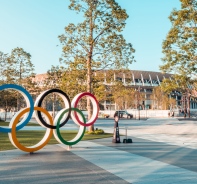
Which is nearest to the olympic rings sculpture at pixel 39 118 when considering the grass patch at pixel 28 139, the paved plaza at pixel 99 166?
the paved plaza at pixel 99 166

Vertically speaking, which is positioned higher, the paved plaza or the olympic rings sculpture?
the olympic rings sculpture

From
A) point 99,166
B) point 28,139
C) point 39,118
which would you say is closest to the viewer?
point 99,166

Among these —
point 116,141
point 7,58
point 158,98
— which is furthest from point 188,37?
point 158,98

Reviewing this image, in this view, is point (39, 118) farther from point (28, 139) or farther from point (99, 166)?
point (28, 139)

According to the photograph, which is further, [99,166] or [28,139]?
[28,139]

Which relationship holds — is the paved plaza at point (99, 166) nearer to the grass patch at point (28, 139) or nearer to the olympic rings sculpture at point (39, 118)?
the olympic rings sculpture at point (39, 118)

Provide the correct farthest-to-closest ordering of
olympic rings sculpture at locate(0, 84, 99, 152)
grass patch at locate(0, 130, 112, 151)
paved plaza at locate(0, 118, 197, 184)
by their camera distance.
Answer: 1. grass patch at locate(0, 130, 112, 151)
2. olympic rings sculpture at locate(0, 84, 99, 152)
3. paved plaza at locate(0, 118, 197, 184)

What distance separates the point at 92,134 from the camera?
21781 millimetres

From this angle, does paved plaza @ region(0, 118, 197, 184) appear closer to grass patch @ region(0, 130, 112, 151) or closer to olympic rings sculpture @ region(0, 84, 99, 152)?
olympic rings sculpture @ region(0, 84, 99, 152)

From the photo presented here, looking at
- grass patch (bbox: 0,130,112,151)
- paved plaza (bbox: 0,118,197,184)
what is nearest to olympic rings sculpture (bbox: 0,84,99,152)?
paved plaza (bbox: 0,118,197,184)

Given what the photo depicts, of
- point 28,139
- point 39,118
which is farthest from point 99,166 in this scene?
point 28,139

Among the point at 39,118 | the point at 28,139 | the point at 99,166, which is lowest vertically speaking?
the point at 99,166

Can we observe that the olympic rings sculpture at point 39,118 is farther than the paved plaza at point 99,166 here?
Yes

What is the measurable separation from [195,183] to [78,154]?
581cm
